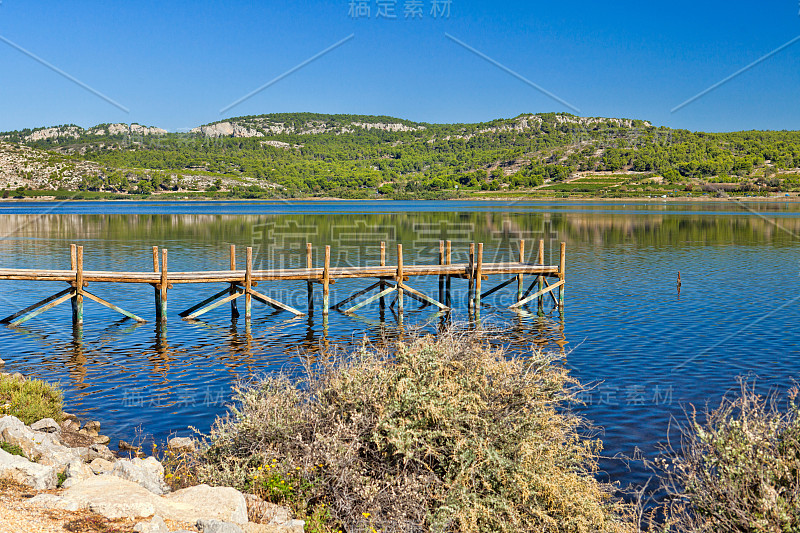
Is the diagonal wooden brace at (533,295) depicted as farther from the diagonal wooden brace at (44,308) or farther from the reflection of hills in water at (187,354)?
the diagonal wooden brace at (44,308)

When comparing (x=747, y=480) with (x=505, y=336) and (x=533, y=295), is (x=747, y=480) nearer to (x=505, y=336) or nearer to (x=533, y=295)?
(x=505, y=336)

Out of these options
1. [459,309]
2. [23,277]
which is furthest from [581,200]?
[23,277]

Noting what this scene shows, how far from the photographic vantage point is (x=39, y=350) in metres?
22.0

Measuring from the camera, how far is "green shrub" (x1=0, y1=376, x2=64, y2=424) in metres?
13.3

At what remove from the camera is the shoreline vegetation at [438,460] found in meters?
8.09

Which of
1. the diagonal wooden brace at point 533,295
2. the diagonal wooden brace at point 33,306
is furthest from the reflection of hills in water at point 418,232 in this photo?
the diagonal wooden brace at point 33,306

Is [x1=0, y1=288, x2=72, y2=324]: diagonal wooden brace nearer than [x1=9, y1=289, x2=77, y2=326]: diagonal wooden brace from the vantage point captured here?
No

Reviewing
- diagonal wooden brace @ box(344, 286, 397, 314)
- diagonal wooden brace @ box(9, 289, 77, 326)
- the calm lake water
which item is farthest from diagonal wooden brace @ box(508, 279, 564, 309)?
diagonal wooden brace @ box(9, 289, 77, 326)

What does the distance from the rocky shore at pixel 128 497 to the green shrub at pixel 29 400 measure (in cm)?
321

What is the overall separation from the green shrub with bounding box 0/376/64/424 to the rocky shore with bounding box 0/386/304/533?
321 centimetres

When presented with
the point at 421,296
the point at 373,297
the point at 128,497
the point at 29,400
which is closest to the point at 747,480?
the point at 128,497

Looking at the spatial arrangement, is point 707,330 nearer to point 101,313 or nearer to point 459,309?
point 459,309

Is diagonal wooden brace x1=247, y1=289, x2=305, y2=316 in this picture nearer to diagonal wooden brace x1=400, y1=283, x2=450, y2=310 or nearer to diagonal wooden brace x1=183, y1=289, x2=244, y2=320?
diagonal wooden brace x1=183, y1=289, x2=244, y2=320

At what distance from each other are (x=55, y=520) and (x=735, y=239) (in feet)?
222
